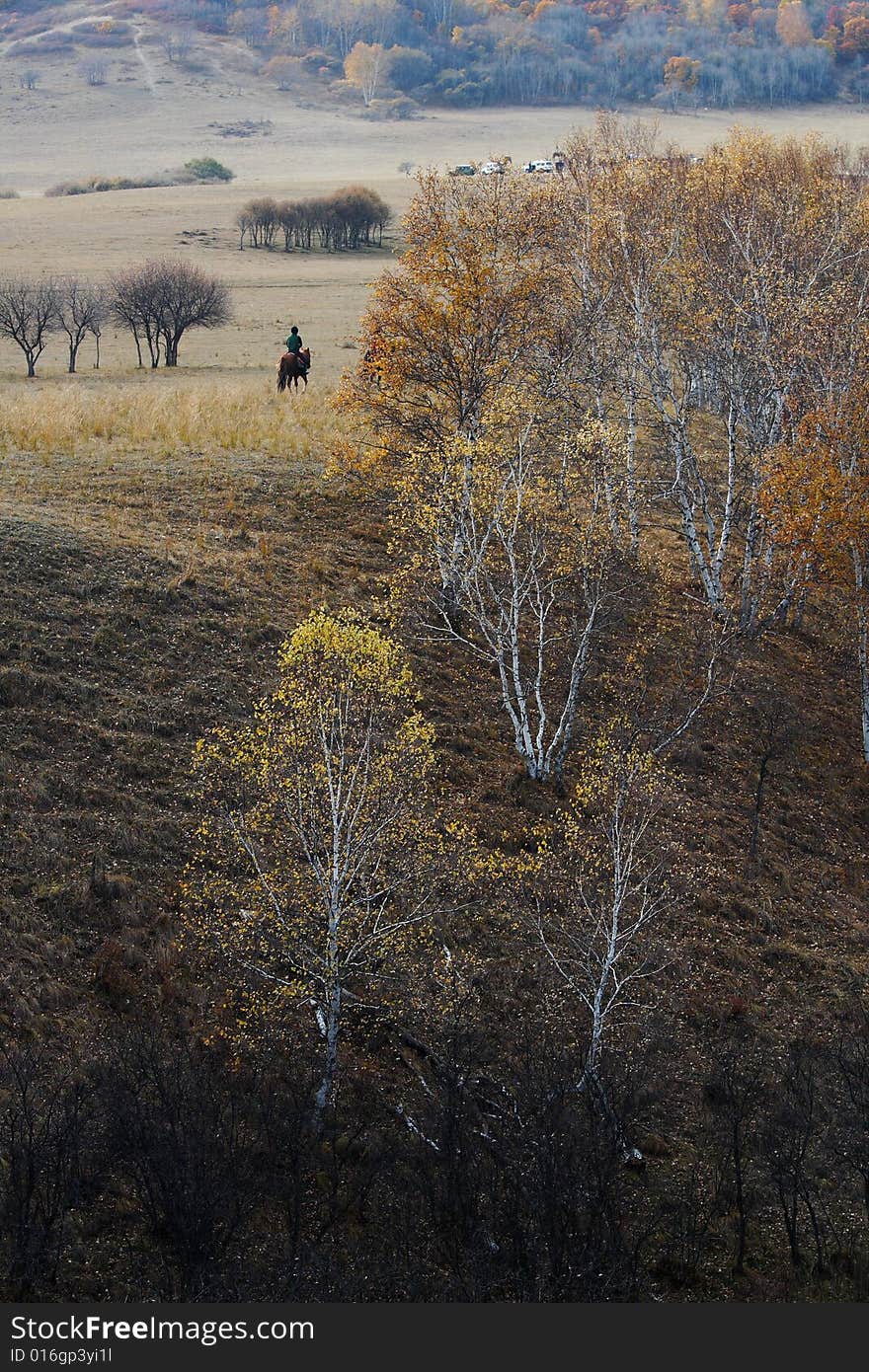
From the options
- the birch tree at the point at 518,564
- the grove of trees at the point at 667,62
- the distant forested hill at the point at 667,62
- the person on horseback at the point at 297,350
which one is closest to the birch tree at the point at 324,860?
the birch tree at the point at 518,564

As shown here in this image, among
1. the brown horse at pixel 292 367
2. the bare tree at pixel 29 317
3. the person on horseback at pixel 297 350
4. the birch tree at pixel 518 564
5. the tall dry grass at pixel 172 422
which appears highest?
the bare tree at pixel 29 317

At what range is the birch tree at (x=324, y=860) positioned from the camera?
692 inches

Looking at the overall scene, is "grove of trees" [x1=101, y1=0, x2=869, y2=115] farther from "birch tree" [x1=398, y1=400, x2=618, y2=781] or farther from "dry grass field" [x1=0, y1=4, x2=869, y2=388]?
"birch tree" [x1=398, y1=400, x2=618, y2=781]

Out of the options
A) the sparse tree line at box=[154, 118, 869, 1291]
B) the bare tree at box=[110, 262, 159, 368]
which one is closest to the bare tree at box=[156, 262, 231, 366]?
the bare tree at box=[110, 262, 159, 368]

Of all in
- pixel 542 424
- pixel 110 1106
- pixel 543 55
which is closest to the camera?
pixel 110 1106

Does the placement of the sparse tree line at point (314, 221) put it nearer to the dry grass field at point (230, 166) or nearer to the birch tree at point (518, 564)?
the dry grass field at point (230, 166)

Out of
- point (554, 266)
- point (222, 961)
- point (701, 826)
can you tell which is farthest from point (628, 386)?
point (222, 961)

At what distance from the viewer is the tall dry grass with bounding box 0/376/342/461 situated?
34.8m

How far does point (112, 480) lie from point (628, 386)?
12.8 meters

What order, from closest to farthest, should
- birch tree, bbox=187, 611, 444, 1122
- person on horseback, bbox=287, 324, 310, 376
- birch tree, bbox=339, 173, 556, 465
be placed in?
1. birch tree, bbox=187, 611, 444, 1122
2. birch tree, bbox=339, 173, 556, 465
3. person on horseback, bbox=287, 324, 310, 376

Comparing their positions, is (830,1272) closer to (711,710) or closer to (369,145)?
(711,710)

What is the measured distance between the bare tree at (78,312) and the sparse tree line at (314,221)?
1281 inches

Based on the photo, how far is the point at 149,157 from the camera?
157250mm

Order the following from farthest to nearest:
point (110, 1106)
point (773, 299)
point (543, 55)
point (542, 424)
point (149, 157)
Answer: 1. point (543, 55)
2. point (149, 157)
3. point (773, 299)
4. point (542, 424)
5. point (110, 1106)
